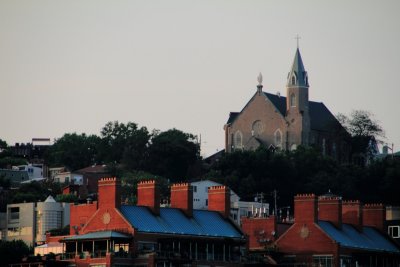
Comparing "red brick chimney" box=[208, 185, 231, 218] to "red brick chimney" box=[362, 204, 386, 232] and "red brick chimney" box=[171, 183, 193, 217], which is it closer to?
"red brick chimney" box=[171, 183, 193, 217]

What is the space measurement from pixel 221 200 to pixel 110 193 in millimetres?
15780

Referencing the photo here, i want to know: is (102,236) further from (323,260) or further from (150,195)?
(323,260)

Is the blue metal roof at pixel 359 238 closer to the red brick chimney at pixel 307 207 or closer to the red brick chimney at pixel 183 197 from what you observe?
the red brick chimney at pixel 307 207

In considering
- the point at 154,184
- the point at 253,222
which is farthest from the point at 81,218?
the point at 154,184

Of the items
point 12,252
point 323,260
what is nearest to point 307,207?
point 323,260

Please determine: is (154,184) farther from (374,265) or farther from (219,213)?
(374,265)

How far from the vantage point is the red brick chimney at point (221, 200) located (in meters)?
150

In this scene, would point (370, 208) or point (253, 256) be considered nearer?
point (253, 256)

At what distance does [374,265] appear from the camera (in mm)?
157375

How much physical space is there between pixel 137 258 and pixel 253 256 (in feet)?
56.2

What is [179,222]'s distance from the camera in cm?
14338

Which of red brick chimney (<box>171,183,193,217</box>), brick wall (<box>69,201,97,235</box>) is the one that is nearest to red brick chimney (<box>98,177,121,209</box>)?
red brick chimney (<box>171,183,193,217</box>)

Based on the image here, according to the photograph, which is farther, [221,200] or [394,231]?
[394,231]

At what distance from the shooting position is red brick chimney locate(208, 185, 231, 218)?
15050 centimetres
